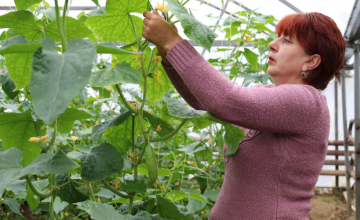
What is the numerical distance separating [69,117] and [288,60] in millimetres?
633

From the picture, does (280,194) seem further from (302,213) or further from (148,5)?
(148,5)

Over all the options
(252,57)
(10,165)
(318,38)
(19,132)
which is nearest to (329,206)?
(252,57)

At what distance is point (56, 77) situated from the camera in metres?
0.48

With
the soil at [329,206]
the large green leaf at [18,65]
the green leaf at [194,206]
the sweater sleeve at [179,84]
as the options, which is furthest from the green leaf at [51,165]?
the soil at [329,206]

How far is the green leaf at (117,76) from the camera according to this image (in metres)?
0.68

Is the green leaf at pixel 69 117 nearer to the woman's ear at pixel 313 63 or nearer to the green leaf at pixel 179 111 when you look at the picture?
the green leaf at pixel 179 111

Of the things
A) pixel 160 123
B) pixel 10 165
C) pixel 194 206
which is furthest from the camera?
pixel 194 206

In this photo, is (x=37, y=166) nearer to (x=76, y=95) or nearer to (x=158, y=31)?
(x=76, y=95)

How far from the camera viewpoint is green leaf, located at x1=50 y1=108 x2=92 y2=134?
0.71 metres

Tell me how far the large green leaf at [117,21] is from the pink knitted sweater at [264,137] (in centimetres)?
14

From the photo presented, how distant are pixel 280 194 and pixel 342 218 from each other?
393 cm

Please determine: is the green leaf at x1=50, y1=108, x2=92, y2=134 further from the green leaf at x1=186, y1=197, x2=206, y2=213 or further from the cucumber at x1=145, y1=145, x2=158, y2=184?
the green leaf at x1=186, y1=197, x2=206, y2=213

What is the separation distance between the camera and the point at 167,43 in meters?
0.80

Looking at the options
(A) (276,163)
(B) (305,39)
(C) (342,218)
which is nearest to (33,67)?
(A) (276,163)
